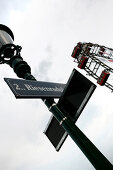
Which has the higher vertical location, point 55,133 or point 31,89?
point 31,89

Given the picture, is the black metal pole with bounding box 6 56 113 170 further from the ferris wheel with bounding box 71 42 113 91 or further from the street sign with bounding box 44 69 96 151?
the ferris wheel with bounding box 71 42 113 91

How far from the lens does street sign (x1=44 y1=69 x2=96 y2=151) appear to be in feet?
9.71

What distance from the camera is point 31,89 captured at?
3.33 metres

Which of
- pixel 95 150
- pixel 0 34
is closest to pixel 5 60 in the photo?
pixel 0 34

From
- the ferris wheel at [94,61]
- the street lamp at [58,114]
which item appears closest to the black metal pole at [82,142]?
the street lamp at [58,114]

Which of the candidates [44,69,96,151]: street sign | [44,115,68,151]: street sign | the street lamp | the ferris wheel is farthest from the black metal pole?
the ferris wheel

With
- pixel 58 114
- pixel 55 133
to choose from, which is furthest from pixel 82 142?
pixel 55 133

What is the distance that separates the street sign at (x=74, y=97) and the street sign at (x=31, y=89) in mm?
293

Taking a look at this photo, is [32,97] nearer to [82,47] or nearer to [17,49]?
[17,49]

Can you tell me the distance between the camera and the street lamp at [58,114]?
2197 mm

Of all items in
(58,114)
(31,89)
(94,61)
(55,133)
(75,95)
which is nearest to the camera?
(58,114)

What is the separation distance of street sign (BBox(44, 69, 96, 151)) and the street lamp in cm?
11

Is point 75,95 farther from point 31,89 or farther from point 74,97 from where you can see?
point 31,89

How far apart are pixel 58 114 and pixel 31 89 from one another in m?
0.67
